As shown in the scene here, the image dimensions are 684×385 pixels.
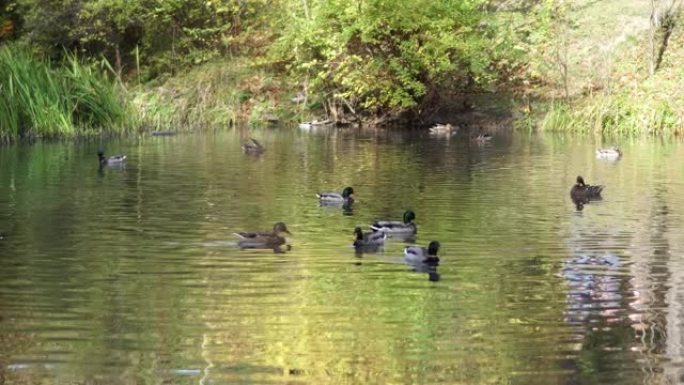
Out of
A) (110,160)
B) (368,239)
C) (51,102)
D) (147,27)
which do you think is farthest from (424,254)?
(147,27)

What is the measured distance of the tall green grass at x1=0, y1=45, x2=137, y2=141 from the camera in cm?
3728

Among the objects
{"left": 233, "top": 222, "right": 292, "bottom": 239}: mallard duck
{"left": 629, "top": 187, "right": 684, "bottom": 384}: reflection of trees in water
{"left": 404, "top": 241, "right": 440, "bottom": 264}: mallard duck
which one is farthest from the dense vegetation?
{"left": 629, "top": 187, "right": 684, "bottom": 384}: reflection of trees in water

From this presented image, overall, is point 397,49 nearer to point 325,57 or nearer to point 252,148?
point 325,57

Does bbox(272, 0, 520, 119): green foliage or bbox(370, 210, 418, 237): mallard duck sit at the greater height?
bbox(272, 0, 520, 119): green foliage

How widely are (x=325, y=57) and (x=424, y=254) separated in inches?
1427

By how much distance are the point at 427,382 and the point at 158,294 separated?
4895 millimetres

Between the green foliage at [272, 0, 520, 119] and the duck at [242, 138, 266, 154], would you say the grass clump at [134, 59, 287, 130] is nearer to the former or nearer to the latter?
the green foliage at [272, 0, 520, 119]

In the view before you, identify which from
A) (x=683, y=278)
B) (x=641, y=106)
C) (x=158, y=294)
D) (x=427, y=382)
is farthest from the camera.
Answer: (x=641, y=106)

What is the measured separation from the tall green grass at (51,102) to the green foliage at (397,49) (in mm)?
9886

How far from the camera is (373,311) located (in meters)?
14.1

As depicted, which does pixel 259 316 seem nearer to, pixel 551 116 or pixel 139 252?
pixel 139 252

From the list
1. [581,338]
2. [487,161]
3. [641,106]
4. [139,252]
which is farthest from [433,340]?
[641,106]

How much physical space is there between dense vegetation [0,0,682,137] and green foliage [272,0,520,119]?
0.06m

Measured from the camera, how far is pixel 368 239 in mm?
18672
